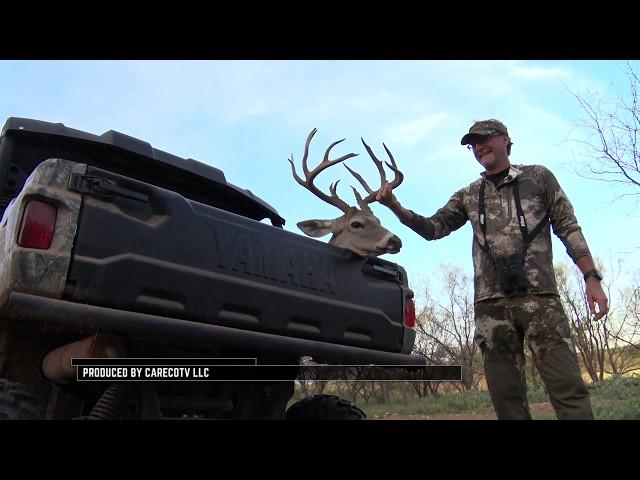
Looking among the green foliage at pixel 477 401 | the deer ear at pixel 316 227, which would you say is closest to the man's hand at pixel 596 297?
the deer ear at pixel 316 227

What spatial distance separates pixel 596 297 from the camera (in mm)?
3100

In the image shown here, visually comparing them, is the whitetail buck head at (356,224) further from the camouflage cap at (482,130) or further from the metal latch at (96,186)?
the metal latch at (96,186)

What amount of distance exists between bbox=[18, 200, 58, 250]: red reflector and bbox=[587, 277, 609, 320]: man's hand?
2.74 metres

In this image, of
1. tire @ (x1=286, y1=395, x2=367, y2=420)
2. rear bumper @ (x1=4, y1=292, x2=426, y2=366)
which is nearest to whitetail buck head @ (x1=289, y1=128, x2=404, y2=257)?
rear bumper @ (x1=4, y1=292, x2=426, y2=366)

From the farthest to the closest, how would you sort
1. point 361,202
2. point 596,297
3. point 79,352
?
point 361,202 < point 596,297 < point 79,352

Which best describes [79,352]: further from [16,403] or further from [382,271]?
[382,271]

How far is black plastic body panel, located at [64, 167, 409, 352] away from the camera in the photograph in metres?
2.46

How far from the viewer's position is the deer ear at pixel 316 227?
15.0 ft

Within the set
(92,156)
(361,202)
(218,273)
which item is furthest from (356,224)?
(92,156)

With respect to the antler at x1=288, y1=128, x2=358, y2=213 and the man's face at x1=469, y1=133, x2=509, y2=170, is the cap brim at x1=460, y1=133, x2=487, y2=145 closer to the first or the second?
the man's face at x1=469, y1=133, x2=509, y2=170

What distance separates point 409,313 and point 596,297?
47.3 inches

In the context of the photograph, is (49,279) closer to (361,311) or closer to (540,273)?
(361,311)

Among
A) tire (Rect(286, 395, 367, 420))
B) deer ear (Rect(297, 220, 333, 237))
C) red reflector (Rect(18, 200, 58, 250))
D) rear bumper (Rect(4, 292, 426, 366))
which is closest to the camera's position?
rear bumper (Rect(4, 292, 426, 366))

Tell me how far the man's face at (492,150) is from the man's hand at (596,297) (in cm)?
92
